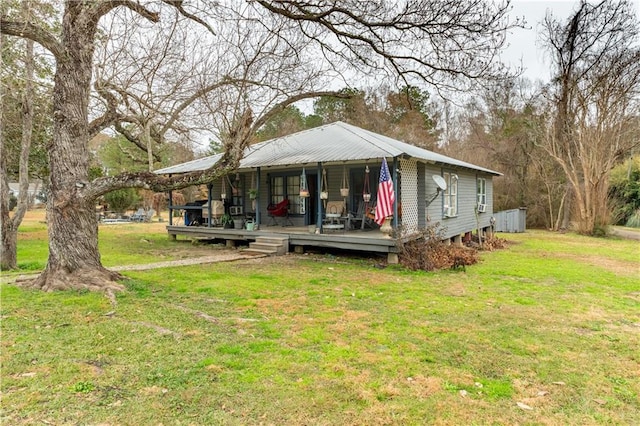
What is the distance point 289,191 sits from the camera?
43.8ft

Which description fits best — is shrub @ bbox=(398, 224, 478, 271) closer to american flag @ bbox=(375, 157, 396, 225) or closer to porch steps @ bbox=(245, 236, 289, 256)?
american flag @ bbox=(375, 157, 396, 225)

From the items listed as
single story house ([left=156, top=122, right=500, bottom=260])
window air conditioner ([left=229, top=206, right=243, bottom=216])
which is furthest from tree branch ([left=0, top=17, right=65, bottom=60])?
window air conditioner ([left=229, top=206, right=243, bottom=216])

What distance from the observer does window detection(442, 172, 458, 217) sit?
12.4 m

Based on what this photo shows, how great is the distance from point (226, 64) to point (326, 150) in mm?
3651

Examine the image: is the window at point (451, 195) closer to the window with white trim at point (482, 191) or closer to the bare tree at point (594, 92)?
the window with white trim at point (482, 191)

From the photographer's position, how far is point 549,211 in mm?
21156

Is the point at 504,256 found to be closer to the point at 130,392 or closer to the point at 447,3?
the point at 447,3

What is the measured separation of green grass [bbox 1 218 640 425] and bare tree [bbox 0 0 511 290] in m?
1.62

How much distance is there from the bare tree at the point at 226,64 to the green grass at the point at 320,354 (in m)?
1.62

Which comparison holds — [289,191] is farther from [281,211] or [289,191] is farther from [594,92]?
[594,92]

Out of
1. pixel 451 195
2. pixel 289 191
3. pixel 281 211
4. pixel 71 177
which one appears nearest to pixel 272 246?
pixel 281 211

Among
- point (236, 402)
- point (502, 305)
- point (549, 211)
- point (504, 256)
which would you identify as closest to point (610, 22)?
point (549, 211)

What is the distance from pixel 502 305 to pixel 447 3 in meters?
4.88

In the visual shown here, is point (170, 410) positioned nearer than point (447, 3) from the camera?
Yes
